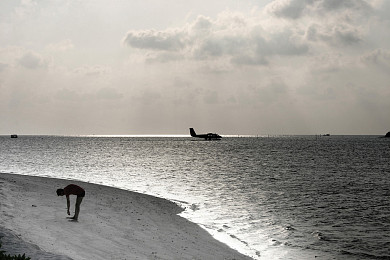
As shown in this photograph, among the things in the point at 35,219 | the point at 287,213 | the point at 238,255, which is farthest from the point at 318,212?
the point at 35,219

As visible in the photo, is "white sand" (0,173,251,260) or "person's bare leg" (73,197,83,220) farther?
"person's bare leg" (73,197,83,220)

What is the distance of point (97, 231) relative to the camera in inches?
698

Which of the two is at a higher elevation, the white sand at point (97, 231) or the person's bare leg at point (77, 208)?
the person's bare leg at point (77, 208)

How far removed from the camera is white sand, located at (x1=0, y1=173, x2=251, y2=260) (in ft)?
46.2

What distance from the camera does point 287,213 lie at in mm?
30125

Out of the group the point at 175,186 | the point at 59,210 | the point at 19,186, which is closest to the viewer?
the point at 59,210

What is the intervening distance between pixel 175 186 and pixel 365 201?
71.9ft

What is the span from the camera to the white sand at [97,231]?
1409 centimetres

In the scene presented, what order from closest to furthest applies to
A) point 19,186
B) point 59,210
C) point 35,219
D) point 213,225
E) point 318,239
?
point 35,219, point 59,210, point 318,239, point 213,225, point 19,186

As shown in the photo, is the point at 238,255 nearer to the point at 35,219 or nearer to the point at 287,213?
the point at 35,219

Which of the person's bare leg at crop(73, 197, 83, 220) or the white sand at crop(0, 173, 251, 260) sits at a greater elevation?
the person's bare leg at crop(73, 197, 83, 220)

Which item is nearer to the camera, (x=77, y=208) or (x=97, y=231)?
(x=97, y=231)

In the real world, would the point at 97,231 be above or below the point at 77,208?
below

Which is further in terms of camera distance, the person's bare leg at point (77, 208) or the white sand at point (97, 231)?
the person's bare leg at point (77, 208)
